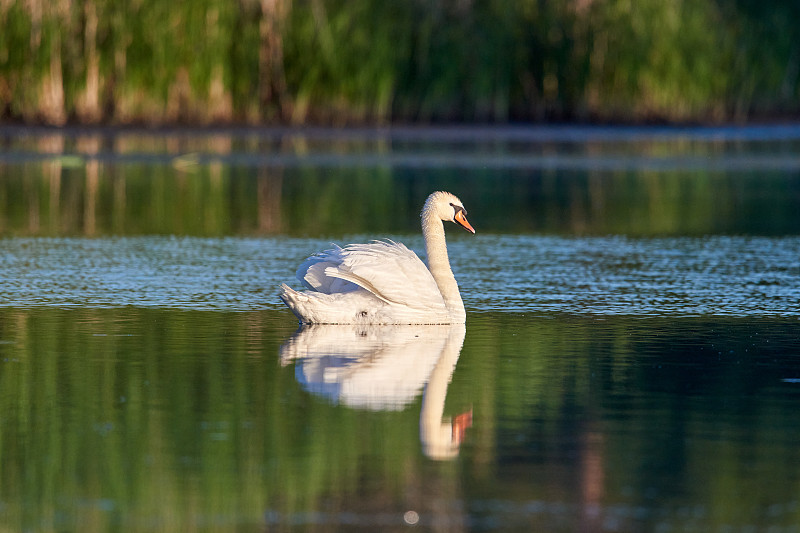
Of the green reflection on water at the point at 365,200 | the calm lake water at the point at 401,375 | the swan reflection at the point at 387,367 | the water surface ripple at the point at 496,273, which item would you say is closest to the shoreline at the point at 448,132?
the green reflection on water at the point at 365,200

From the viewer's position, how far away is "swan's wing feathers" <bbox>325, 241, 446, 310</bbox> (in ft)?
27.2

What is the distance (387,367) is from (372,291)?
108 cm

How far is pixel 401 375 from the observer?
714 cm

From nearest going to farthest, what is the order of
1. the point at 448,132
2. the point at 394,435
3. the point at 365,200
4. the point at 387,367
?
the point at 394,435
the point at 387,367
the point at 365,200
the point at 448,132

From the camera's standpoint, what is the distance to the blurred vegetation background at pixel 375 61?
1015 inches

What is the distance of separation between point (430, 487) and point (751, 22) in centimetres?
2629

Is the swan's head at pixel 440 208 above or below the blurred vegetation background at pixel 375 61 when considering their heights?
below

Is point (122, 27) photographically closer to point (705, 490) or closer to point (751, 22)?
point (751, 22)

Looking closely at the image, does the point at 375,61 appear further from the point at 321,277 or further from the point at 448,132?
the point at 321,277

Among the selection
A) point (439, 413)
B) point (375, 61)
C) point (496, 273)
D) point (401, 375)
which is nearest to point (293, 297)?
point (401, 375)

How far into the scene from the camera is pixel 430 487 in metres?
5.17

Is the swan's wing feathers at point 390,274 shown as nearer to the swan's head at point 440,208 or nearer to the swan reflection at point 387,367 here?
the swan reflection at point 387,367

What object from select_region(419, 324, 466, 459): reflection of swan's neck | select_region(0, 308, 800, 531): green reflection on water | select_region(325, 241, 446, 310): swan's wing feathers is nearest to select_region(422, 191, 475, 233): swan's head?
select_region(325, 241, 446, 310): swan's wing feathers

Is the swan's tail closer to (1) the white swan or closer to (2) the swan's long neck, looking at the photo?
(1) the white swan
